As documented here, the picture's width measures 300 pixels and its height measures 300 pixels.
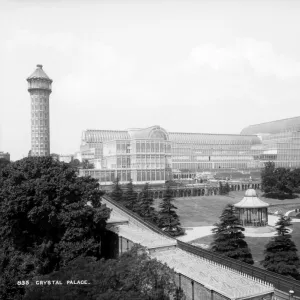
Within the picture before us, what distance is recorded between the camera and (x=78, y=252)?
80.6ft

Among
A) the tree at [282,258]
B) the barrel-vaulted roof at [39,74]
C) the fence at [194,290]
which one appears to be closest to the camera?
the fence at [194,290]

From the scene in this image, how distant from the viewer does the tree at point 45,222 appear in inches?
966

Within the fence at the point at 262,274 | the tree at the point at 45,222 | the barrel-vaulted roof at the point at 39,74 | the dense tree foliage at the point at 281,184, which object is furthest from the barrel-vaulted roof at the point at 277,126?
the tree at the point at 45,222

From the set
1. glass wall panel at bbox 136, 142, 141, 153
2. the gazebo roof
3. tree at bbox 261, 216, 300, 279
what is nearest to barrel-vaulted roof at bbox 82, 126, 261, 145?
glass wall panel at bbox 136, 142, 141, 153

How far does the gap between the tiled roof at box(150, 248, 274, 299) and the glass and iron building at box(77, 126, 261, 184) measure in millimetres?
57532

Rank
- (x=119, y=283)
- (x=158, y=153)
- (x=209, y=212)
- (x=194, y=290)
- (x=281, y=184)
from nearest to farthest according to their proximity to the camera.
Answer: (x=119, y=283) → (x=194, y=290) → (x=209, y=212) → (x=281, y=184) → (x=158, y=153)

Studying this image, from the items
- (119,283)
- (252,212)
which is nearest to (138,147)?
(252,212)

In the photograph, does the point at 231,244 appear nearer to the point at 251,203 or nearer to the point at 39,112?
the point at 251,203

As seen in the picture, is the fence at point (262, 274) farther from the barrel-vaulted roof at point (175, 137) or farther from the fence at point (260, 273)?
the barrel-vaulted roof at point (175, 137)

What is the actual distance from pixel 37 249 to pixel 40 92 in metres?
88.6

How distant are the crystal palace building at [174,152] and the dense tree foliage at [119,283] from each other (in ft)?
203

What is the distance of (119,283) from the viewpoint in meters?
16.9

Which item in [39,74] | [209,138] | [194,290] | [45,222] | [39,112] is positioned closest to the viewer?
[194,290]

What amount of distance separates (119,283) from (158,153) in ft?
217
